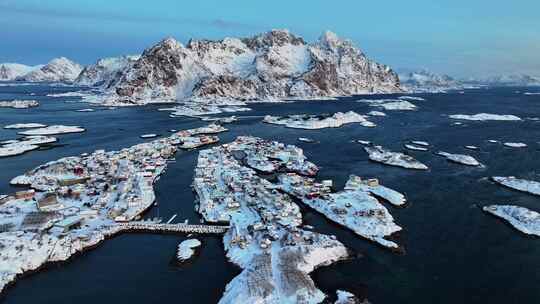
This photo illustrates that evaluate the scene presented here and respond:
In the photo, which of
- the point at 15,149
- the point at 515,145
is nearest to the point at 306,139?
the point at 515,145

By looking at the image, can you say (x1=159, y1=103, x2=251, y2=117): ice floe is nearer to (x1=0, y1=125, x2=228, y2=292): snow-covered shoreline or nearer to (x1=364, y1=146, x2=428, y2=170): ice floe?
(x1=0, y1=125, x2=228, y2=292): snow-covered shoreline

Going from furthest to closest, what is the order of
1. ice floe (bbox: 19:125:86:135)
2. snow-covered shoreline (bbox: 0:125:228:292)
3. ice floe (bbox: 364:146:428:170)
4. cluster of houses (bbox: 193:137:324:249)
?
ice floe (bbox: 19:125:86:135)
ice floe (bbox: 364:146:428:170)
cluster of houses (bbox: 193:137:324:249)
snow-covered shoreline (bbox: 0:125:228:292)

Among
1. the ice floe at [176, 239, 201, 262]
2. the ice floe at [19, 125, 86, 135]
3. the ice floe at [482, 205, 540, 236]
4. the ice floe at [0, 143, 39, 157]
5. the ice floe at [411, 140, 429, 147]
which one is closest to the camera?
the ice floe at [176, 239, 201, 262]

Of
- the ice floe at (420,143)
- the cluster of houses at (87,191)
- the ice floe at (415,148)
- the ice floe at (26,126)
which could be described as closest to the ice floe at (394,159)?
the ice floe at (415,148)

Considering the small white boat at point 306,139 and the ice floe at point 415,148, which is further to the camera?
the small white boat at point 306,139

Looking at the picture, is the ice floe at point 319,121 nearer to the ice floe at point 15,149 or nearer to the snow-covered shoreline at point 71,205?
the snow-covered shoreline at point 71,205

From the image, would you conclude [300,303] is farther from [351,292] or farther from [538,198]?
[538,198]

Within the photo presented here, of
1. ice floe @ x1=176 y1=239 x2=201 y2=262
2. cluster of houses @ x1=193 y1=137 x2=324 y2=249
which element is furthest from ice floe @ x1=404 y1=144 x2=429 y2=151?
ice floe @ x1=176 y1=239 x2=201 y2=262

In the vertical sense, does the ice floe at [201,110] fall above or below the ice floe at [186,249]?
above

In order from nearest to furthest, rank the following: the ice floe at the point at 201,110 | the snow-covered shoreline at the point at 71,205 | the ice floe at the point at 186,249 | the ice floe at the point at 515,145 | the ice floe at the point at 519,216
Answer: the ice floe at the point at 186,249 → the snow-covered shoreline at the point at 71,205 → the ice floe at the point at 519,216 → the ice floe at the point at 515,145 → the ice floe at the point at 201,110
